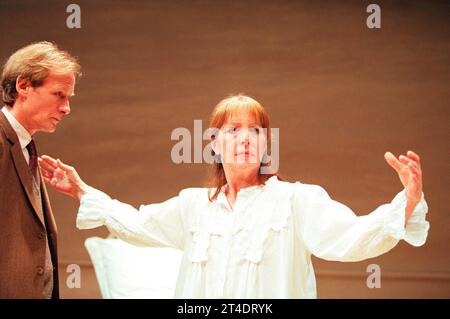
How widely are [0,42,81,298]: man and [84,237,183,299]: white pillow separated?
4.77 feet

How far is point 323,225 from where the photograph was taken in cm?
202

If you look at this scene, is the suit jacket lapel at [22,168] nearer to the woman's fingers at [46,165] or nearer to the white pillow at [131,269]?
the woman's fingers at [46,165]

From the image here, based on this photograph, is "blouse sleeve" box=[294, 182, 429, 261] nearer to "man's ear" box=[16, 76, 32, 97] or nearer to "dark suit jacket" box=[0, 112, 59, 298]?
"dark suit jacket" box=[0, 112, 59, 298]

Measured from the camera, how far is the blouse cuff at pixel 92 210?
7.46ft

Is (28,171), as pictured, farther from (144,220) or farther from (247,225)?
(247,225)

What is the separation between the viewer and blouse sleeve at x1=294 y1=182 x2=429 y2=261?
185cm

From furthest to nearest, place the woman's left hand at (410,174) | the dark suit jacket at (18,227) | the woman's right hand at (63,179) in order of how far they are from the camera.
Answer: the woman's right hand at (63,179) → the dark suit jacket at (18,227) → the woman's left hand at (410,174)

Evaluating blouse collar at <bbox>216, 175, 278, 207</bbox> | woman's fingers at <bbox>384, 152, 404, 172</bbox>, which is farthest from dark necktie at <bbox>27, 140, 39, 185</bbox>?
woman's fingers at <bbox>384, 152, 404, 172</bbox>

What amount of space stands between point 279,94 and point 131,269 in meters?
1.31

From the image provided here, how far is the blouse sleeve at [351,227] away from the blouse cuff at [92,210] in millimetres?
669

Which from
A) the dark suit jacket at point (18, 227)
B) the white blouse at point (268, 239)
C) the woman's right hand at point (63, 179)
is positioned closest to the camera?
the white blouse at point (268, 239)

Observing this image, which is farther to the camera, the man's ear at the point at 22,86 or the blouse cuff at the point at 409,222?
the man's ear at the point at 22,86

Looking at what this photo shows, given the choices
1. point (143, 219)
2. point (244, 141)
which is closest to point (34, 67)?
point (143, 219)

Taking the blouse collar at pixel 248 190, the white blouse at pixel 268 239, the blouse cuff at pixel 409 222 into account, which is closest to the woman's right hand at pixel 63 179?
the white blouse at pixel 268 239
